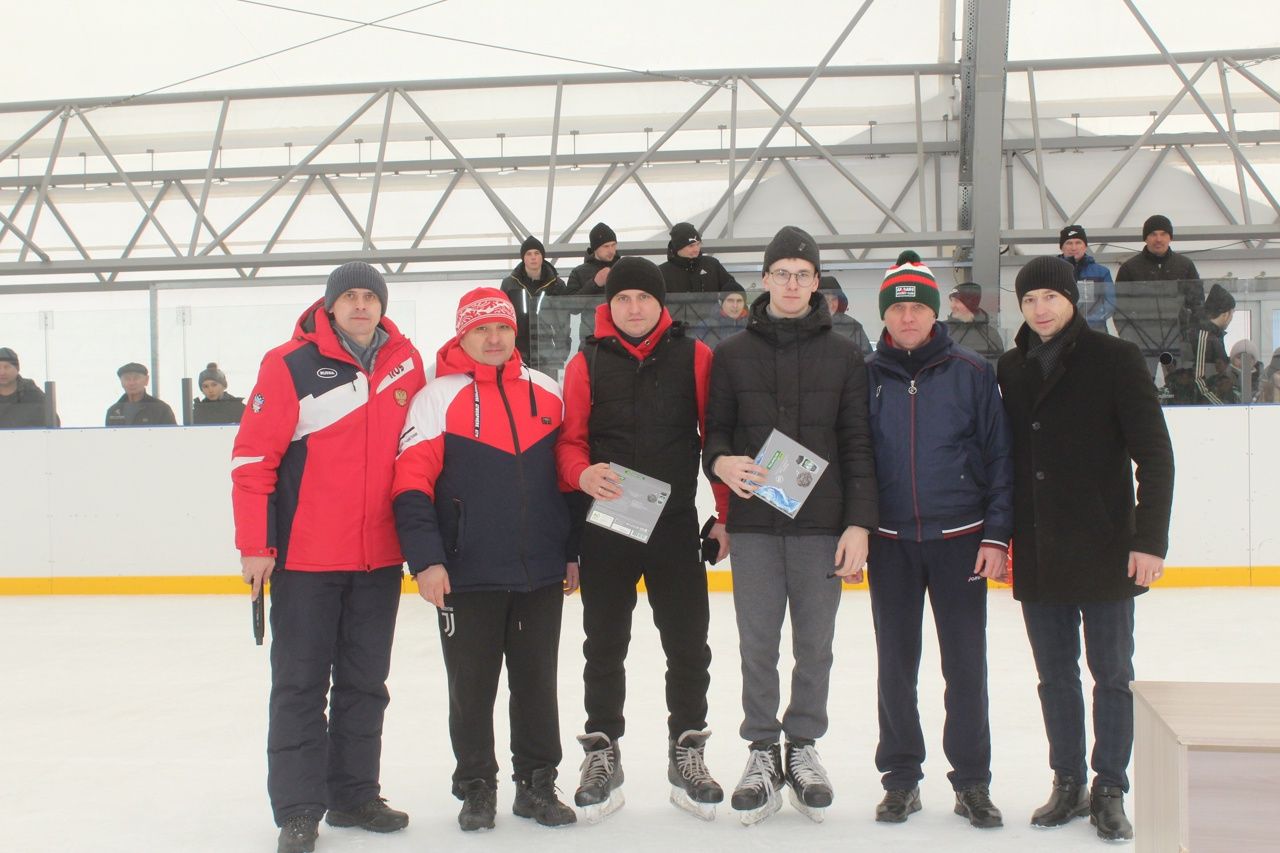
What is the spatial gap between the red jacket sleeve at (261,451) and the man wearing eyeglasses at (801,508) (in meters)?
1.04

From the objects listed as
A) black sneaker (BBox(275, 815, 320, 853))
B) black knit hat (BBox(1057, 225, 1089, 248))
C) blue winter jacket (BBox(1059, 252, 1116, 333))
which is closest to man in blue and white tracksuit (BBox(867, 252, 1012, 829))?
black sneaker (BBox(275, 815, 320, 853))

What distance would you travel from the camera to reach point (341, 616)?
9.26ft

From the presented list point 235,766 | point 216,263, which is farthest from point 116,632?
point 216,263

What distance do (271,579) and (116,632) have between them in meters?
3.48

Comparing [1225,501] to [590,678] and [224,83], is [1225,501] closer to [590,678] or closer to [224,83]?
[590,678]

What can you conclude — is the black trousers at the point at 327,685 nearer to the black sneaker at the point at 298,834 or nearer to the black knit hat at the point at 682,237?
the black sneaker at the point at 298,834

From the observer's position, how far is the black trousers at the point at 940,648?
278cm

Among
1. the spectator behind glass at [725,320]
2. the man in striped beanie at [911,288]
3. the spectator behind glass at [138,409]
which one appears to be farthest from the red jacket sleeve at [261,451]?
the spectator behind glass at [138,409]

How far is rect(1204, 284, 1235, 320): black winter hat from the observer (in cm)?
623

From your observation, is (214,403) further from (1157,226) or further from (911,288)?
(1157,226)

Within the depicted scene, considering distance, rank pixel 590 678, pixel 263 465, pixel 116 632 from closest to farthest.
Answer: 1. pixel 263 465
2. pixel 590 678
3. pixel 116 632

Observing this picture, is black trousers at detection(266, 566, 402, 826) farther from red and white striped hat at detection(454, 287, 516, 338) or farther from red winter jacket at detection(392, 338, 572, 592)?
red and white striped hat at detection(454, 287, 516, 338)

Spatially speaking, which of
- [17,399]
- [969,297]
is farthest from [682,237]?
[17,399]

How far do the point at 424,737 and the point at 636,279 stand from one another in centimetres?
173
